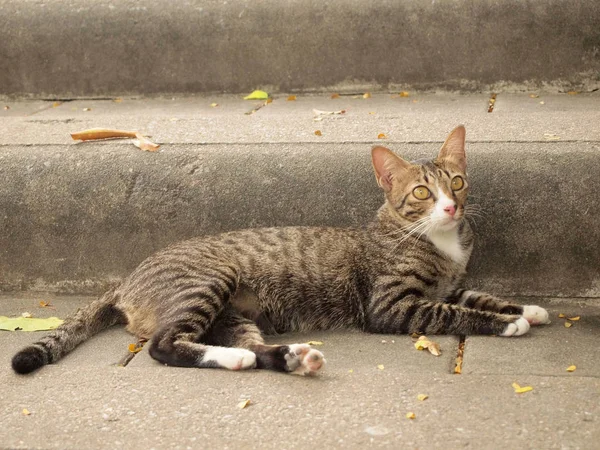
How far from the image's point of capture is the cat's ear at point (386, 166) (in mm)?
4859

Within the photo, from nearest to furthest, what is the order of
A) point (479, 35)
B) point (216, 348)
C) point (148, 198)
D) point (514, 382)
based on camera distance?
point (514, 382), point (216, 348), point (148, 198), point (479, 35)

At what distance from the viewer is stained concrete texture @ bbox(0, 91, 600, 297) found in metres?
5.07

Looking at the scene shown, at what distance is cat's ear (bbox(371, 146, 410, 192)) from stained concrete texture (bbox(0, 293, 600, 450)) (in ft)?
3.06

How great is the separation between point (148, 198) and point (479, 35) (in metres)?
2.94

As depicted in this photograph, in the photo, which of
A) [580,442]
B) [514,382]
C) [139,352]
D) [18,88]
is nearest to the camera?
[580,442]

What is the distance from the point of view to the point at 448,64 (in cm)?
681

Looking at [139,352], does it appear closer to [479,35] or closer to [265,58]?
[265,58]

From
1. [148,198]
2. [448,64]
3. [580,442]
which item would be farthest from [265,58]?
[580,442]

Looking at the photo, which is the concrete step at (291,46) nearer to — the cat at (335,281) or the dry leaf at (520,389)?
the cat at (335,281)

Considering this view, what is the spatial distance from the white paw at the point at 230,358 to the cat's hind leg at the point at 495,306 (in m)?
1.42

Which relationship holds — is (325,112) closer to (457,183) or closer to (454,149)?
(454,149)

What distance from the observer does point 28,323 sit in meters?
5.12

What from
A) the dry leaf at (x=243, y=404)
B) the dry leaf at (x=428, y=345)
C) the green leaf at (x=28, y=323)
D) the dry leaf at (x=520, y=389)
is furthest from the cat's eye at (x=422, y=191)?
the green leaf at (x=28, y=323)

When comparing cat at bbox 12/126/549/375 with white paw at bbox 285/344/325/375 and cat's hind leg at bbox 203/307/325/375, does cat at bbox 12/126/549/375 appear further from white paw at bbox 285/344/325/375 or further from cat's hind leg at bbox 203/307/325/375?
white paw at bbox 285/344/325/375
